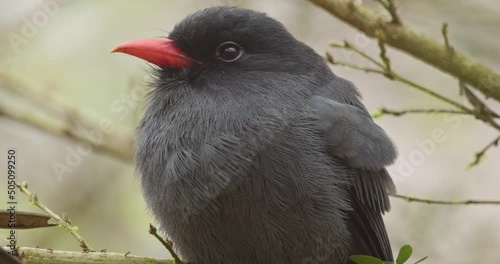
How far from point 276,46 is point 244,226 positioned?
109cm

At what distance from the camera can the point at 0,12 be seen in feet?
22.1

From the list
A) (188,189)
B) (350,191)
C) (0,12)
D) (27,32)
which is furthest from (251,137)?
(0,12)

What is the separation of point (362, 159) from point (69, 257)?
4.64 feet

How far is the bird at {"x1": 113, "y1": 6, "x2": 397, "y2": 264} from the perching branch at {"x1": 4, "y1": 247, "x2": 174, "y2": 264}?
1.18 ft

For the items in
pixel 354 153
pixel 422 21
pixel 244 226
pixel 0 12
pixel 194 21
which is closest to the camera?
pixel 244 226

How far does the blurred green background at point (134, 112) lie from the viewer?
6.20 metres

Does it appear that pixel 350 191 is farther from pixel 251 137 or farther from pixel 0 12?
pixel 0 12
